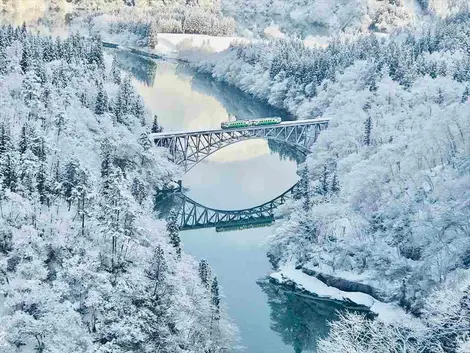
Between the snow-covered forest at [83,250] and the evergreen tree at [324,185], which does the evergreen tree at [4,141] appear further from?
the evergreen tree at [324,185]

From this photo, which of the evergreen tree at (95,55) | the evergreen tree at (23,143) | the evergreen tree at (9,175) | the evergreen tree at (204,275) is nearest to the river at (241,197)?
the evergreen tree at (204,275)

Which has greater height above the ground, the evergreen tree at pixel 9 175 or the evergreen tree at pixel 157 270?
the evergreen tree at pixel 9 175

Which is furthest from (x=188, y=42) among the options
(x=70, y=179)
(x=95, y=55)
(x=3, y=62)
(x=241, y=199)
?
(x=70, y=179)

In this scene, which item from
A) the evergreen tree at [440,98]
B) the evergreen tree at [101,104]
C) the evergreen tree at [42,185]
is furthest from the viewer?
the evergreen tree at [440,98]

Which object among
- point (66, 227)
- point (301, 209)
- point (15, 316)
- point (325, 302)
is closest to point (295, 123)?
point (301, 209)

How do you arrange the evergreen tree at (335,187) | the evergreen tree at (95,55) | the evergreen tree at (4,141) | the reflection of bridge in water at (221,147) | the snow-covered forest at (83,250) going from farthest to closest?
the evergreen tree at (95,55)
the reflection of bridge in water at (221,147)
the evergreen tree at (335,187)
the evergreen tree at (4,141)
the snow-covered forest at (83,250)

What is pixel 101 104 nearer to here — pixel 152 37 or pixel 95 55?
pixel 95 55

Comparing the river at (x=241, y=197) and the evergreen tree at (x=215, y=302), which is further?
the river at (x=241, y=197)
